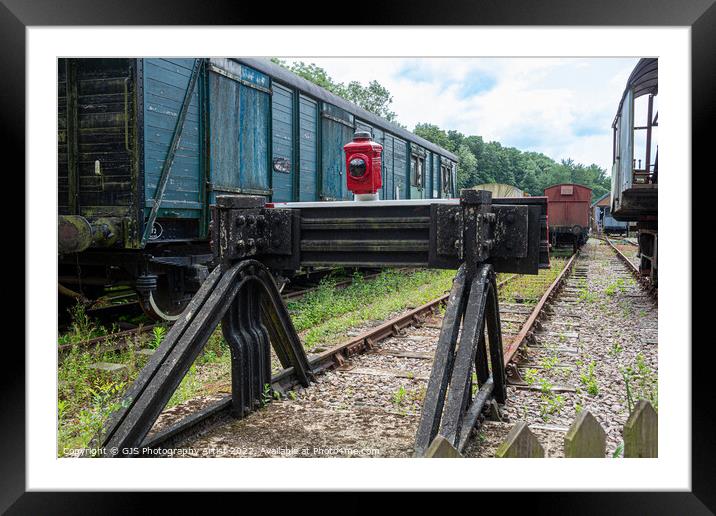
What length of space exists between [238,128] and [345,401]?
490 cm

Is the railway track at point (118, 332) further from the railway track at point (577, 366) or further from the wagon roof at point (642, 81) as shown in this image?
the wagon roof at point (642, 81)

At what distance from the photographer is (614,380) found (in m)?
4.93

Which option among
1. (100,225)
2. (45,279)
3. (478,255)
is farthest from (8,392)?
(100,225)

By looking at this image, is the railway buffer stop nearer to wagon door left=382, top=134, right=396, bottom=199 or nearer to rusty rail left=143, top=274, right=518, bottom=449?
rusty rail left=143, top=274, right=518, bottom=449

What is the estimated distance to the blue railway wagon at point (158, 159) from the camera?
615cm

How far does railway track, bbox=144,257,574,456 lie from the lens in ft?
11.5

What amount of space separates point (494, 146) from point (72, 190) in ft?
79.2

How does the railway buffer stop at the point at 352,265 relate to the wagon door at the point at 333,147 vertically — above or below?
below

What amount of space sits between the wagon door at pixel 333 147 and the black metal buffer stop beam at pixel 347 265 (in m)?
6.83

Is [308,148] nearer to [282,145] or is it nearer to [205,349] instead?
[282,145]

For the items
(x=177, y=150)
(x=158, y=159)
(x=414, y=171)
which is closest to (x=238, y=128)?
(x=177, y=150)

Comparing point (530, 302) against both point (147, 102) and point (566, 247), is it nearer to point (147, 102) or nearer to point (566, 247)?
point (147, 102)

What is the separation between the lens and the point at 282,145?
912 cm

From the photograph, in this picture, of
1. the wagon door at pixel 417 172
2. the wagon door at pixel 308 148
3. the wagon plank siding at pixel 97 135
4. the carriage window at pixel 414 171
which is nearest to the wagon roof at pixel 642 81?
the wagon door at pixel 308 148
